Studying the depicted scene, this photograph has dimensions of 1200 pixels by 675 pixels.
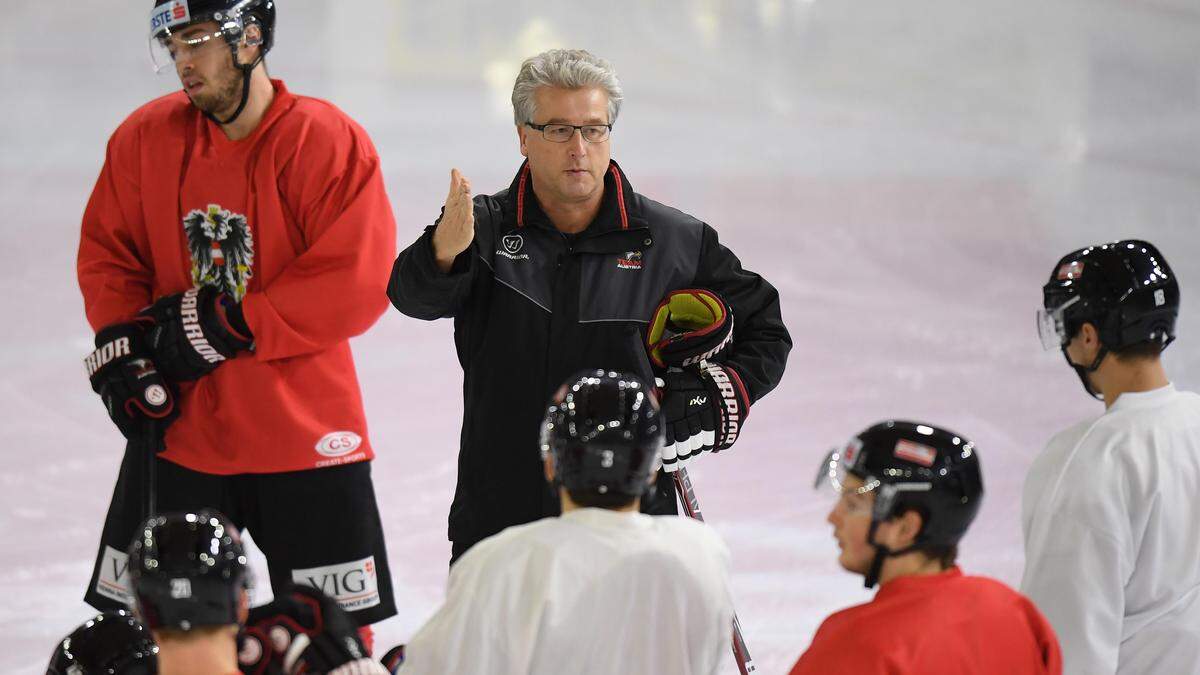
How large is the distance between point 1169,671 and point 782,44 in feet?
20.5

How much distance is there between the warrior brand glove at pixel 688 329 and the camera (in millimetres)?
3406

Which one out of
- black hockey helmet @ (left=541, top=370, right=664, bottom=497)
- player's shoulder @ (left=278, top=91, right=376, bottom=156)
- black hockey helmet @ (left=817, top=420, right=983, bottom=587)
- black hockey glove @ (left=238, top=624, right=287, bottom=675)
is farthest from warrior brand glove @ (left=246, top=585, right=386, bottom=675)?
player's shoulder @ (left=278, top=91, right=376, bottom=156)

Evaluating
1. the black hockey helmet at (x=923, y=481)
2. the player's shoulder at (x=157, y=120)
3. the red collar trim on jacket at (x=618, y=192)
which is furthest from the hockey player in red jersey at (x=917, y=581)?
the player's shoulder at (x=157, y=120)

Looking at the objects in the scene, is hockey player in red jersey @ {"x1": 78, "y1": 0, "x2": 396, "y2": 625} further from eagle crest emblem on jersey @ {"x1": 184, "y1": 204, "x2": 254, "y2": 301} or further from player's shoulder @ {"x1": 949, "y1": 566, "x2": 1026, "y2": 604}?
player's shoulder @ {"x1": 949, "y1": 566, "x2": 1026, "y2": 604}

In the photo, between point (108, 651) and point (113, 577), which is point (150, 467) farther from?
point (108, 651)

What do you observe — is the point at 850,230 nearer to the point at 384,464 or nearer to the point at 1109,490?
the point at 384,464

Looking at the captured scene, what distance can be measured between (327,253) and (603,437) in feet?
4.92

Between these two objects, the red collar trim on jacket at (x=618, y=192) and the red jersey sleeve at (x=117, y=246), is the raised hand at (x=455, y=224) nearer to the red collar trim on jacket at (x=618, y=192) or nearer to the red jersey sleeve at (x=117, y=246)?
the red collar trim on jacket at (x=618, y=192)

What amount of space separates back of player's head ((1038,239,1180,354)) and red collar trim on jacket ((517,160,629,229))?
94 cm

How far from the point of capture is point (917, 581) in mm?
2303

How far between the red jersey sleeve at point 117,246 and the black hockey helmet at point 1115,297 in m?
2.12

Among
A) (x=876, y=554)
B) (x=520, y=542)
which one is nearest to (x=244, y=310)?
(x=520, y=542)

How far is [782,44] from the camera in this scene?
8820 millimetres

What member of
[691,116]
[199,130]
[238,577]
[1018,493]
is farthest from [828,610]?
[691,116]
